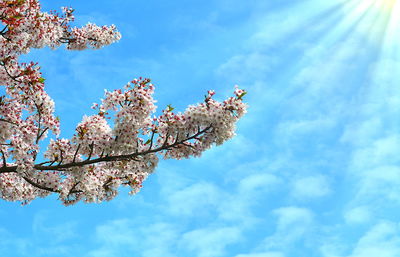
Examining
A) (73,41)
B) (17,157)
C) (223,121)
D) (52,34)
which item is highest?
(73,41)

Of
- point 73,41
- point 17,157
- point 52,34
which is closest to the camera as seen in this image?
point 17,157

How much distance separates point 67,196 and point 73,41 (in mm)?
9747

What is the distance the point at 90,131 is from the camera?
49.4ft

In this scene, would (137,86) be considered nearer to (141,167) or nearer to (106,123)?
(106,123)

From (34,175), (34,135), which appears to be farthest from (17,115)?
(34,175)

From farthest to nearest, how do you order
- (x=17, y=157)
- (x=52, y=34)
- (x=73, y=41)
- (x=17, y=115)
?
1. (x=73, y=41)
2. (x=52, y=34)
3. (x=17, y=115)
4. (x=17, y=157)

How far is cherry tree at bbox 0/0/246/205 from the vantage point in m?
14.7

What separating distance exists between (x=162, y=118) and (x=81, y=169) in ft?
10.8

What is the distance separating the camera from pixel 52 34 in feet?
69.0

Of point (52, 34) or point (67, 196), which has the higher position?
point (52, 34)

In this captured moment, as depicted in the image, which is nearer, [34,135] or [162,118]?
[162,118]

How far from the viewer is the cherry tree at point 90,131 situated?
1466 cm

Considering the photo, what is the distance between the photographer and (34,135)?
659 inches

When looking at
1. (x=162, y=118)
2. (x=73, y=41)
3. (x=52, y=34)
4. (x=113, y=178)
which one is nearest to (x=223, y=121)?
(x=162, y=118)
